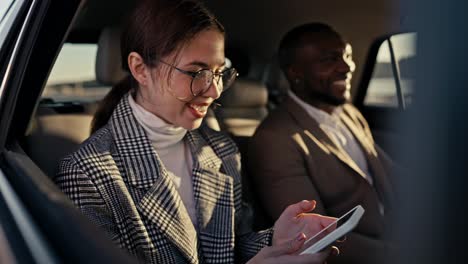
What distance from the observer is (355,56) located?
3445mm

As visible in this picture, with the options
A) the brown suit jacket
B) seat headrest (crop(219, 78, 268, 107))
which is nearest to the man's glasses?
the brown suit jacket

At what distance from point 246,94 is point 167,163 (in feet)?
5.24

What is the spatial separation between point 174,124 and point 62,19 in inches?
16.2

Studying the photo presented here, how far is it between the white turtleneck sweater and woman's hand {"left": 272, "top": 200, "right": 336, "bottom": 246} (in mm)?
275

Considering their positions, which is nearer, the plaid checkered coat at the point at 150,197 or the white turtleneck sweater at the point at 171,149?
the plaid checkered coat at the point at 150,197

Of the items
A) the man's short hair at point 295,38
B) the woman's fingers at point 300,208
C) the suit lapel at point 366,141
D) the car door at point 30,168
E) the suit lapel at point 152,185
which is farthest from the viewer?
the man's short hair at point 295,38

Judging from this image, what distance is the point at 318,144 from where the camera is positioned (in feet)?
8.80

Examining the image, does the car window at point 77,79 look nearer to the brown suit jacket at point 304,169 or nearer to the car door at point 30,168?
the brown suit jacket at point 304,169

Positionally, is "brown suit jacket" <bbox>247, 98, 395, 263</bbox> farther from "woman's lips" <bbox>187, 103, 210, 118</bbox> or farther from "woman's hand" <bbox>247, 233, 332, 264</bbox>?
"woman's hand" <bbox>247, 233, 332, 264</bbox>

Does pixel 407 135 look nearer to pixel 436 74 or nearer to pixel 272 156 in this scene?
pixel 436 74

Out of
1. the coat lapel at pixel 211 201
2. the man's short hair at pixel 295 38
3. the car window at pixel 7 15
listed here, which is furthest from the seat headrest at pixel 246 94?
the car window at pixel 7 15

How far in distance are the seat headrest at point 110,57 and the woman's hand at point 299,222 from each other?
1060 millimetres

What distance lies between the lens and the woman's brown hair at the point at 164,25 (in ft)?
Answer: 6.47

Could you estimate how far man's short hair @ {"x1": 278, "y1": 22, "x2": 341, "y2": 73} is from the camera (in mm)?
2947
